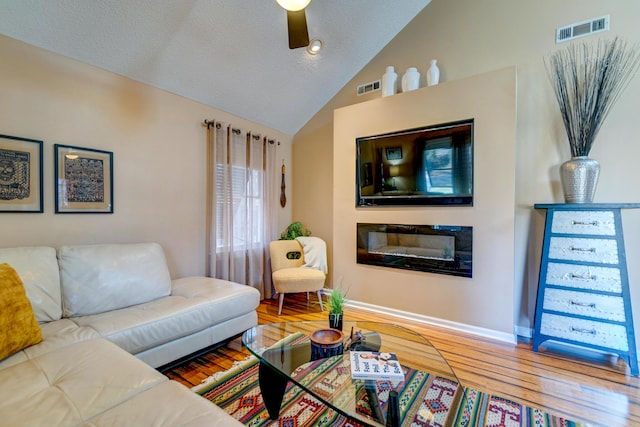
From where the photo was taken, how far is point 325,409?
65.4 inches

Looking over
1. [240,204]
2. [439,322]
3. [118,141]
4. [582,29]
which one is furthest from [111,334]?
[582,29]

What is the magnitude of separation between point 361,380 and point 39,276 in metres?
2.17

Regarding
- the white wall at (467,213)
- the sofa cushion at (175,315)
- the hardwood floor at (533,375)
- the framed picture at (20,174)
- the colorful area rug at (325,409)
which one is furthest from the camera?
the white wall at (467,213)

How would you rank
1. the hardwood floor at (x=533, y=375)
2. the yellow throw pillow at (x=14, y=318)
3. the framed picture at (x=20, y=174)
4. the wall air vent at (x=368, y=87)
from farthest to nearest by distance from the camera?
the wall air vent at (x=368, y=87), the framed picture at (x=20, y=174), the hardwood floor at (x=533, y=375), the yellow throw pillow at (x=14, y=318)

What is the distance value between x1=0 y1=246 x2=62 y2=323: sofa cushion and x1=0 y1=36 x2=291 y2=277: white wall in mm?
290

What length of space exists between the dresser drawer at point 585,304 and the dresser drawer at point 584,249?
0.90 feet

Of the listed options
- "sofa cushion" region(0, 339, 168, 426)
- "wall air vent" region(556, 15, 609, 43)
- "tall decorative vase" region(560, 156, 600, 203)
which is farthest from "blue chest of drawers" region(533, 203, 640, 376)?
"sofa cushion" region(0, 339, 168, 426)

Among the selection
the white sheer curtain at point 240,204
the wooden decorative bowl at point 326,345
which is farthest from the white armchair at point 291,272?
the wooden decorative bowl at point 326,345

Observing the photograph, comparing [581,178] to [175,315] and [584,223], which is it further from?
[175,315]

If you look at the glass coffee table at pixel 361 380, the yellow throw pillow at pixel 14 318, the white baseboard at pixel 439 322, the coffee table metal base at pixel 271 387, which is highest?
the yellow throw pillow at pixel 14 318

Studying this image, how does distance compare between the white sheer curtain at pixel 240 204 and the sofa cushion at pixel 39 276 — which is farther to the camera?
the white sheer curtain at pixel 240 204

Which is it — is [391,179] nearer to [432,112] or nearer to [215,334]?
[432,112]

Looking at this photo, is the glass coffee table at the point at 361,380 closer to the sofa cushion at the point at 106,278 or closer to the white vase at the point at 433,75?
the sofa cushion at the point at 106,278

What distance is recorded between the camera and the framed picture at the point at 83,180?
7.29 feet
